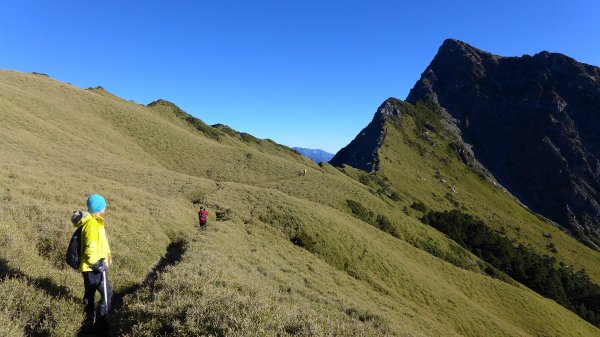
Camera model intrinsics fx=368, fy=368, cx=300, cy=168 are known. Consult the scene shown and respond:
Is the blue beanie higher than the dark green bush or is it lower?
lower

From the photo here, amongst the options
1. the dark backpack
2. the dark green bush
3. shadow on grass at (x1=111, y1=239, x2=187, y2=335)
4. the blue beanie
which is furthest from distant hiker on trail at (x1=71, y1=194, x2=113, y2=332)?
the dark green bush

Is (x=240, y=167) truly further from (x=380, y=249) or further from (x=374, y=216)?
(x=380, y=249)

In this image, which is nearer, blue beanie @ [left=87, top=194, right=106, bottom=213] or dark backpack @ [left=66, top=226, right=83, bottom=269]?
dark backpack @ [left=66, top=226, right=83, bottom=269]

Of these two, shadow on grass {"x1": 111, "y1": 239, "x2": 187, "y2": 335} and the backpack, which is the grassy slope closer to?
shadow on grass {"x1": 111, "y1": 239, "x2": 187, "y2": 335}

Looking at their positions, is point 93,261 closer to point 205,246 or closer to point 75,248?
point 75,248

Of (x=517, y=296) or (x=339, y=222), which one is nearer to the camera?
(x=339, y=222)

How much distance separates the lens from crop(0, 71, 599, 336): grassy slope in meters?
9.19

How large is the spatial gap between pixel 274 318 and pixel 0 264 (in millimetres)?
8051

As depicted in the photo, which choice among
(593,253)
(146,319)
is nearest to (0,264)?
(146,319)

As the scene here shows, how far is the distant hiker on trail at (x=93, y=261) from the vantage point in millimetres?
9148

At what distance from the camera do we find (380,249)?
149 ft

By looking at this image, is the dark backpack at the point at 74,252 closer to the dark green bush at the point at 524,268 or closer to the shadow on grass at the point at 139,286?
the shadow on grass at the point at 139,286

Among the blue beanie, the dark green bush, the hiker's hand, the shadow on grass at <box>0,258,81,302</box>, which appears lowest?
the shadow on grass at <box>0,258,81,302</box>

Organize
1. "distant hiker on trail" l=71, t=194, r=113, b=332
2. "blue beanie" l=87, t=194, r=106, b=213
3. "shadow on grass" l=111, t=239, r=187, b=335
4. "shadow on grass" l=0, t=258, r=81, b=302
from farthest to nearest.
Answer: "shadow on grass" l=0, t=258, r=81, b=302 → "blue beanie" l=87, t=194, r=106, b=213 → "distant hiker on trail" l=71, t=194, r=113, b=332 → "shadow on grass" l=111, t=239, r=187, b=335
